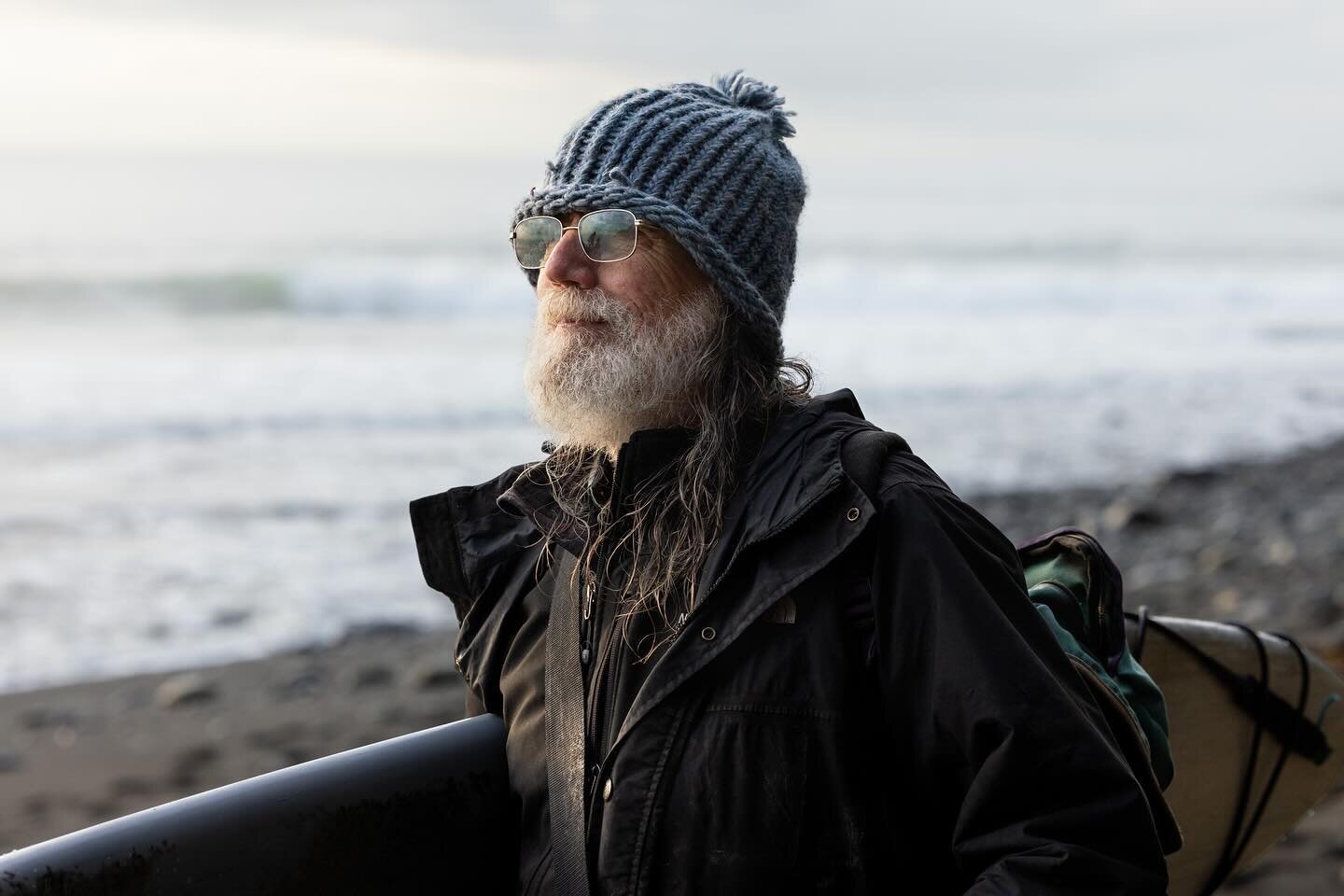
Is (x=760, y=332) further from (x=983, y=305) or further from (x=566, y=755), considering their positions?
(x=983, y=305)

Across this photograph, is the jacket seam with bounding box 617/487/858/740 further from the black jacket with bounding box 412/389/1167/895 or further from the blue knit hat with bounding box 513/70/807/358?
the blue knit hat with bounding box 513/70/807/358

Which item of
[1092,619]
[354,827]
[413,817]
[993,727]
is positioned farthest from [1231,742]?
[354,827]

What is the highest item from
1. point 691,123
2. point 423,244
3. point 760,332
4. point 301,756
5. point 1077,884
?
point 423,244

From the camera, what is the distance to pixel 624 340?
2.26m

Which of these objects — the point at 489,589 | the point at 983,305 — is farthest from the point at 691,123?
the point at 983,305

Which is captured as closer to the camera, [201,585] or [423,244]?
[201,585]

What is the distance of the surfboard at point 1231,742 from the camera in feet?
9.65

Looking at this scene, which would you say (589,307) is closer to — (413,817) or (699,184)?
(699,184)

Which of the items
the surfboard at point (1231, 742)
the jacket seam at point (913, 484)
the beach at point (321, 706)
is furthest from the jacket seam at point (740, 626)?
the beach at point (321, 706)

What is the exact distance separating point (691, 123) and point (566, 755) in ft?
3.41

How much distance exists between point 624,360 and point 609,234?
21 cm

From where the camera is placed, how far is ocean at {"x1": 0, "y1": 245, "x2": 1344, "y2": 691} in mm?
7715

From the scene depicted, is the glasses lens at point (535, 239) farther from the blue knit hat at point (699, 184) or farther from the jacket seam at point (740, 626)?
the jacket seam at point (740, 626)

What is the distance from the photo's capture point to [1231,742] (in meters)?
3.03
